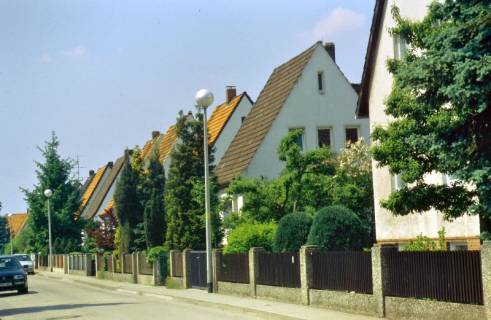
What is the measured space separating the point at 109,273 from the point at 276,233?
21256 millimetres

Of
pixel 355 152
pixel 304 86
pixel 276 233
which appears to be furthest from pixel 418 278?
pixel 304 86

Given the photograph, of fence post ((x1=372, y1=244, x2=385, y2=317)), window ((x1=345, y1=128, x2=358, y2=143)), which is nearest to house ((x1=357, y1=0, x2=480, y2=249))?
fence post ((x1=372, y1=244, x2=385, y2=317))

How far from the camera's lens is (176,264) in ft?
98.4

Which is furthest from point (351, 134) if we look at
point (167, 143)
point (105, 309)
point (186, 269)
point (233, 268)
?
point (167, 143)

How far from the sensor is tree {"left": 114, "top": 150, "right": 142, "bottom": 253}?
4097cm

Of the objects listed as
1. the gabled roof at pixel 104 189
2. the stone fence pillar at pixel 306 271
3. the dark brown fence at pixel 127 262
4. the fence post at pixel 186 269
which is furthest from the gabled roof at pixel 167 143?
the stone fence pillar at pixel 306 271

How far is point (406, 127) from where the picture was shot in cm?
1448

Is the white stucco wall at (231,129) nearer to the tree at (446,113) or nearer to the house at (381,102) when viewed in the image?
the house at (381,102)

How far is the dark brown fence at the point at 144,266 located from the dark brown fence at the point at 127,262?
4.61 ft

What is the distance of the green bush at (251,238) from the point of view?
80.8ft

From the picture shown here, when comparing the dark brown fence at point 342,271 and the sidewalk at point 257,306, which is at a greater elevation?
the dark brown fence at point 342,271

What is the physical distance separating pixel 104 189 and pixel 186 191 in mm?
46197

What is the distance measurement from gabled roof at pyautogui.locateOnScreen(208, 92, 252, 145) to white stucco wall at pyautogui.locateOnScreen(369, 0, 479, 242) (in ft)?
71.2

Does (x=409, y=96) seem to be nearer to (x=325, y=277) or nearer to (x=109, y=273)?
(x=325, y=277)
